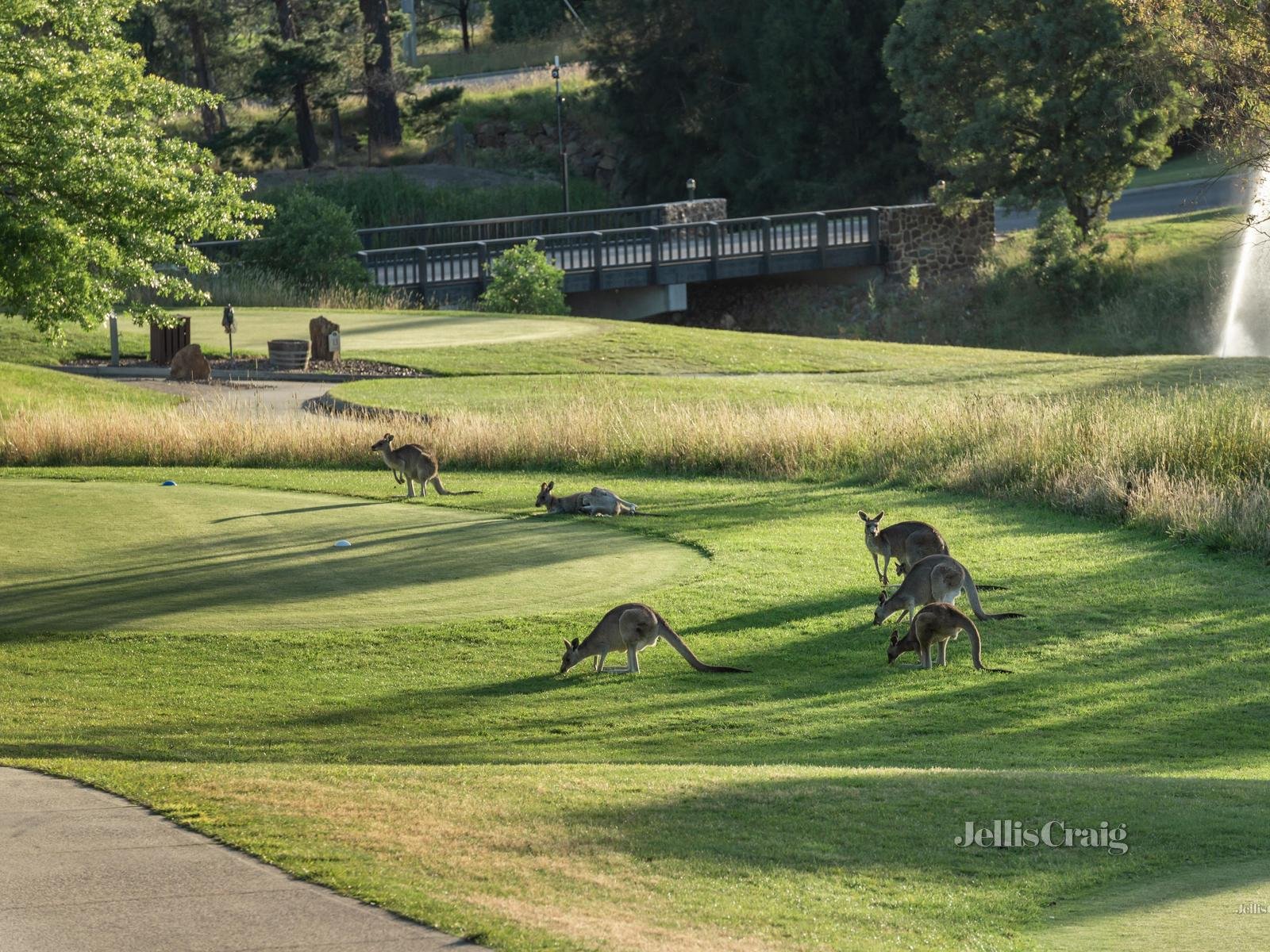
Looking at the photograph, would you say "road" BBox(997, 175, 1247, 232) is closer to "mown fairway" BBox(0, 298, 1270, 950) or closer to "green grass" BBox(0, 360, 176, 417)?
"green grass" BBox(0, 360, 176, 417)

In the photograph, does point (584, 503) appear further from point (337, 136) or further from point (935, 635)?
point (337, 136)

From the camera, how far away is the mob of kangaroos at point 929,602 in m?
12.7

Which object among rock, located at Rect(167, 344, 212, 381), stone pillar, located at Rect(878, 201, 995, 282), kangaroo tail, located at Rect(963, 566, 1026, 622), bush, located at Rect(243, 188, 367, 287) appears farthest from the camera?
stone pillar, located at Rect(878, 201, 995, 282)

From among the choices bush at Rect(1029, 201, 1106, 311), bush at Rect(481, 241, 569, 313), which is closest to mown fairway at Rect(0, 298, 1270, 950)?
bush at Rect(481, 241, 569, 313)

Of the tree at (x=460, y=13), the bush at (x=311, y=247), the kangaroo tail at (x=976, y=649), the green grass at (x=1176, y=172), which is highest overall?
the tree at (x=460, y=13)

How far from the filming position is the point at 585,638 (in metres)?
12.9

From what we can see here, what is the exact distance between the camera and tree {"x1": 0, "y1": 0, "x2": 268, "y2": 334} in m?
17.5

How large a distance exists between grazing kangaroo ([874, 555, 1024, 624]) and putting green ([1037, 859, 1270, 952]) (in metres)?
5.39

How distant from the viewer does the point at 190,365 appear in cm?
3228

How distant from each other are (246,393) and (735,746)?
20795 millimetres

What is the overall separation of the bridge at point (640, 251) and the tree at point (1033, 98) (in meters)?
4.27

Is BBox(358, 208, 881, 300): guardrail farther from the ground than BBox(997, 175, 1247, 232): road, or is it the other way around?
BBox(997, 175, 1247, 232): road

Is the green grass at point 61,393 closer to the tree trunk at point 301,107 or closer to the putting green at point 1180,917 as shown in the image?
the putting green at point 1180,917

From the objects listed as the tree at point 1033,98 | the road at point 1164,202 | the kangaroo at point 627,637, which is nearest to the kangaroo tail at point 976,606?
the kangaroo at point 627,637
